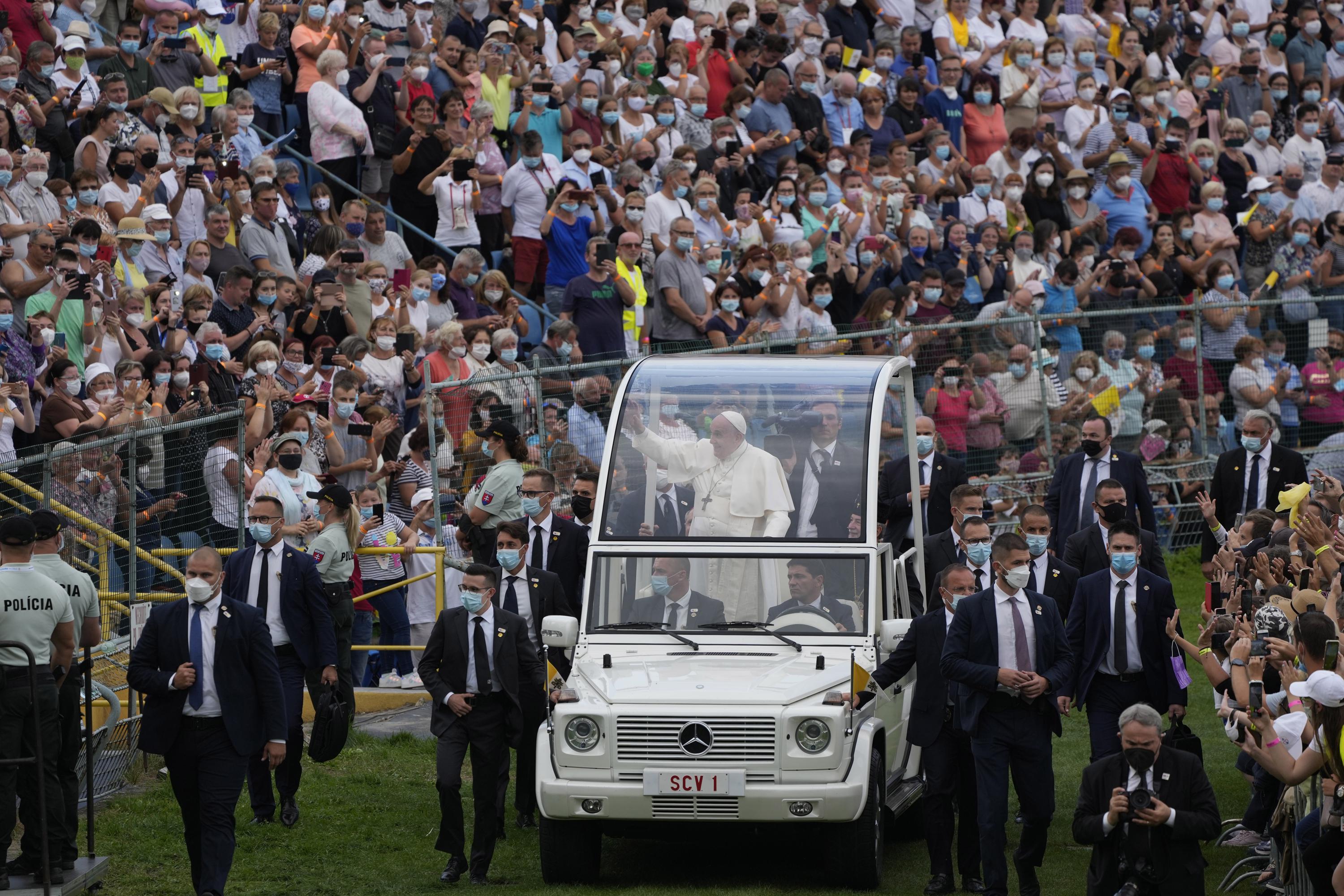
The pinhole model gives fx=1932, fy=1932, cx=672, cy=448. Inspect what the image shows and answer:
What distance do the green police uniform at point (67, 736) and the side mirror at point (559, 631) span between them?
2.68 metres

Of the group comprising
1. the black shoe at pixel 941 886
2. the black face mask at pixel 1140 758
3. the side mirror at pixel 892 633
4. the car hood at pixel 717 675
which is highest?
the side mirror at pixel 892 633


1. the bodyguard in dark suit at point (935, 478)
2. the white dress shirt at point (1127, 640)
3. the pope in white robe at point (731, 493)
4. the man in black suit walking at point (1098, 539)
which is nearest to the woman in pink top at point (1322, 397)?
the bodyguard in dark suit at point (935, 478)

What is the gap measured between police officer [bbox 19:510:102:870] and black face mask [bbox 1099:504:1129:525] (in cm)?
749

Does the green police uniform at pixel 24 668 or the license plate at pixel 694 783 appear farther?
the license plate at pixel 694 783

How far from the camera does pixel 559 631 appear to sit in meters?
11.5

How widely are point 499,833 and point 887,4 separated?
17.5 m

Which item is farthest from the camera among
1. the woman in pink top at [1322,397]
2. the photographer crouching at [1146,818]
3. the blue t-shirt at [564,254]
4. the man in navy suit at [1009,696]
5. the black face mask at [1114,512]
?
the woman in pink top at [1322,397]

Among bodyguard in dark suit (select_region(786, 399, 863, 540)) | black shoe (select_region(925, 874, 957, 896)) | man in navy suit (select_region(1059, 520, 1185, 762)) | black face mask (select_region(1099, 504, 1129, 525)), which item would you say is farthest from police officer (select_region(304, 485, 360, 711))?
black face mask (select_region(1099, 504, 1129, 525))

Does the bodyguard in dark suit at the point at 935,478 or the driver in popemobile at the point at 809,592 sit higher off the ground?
the bodyguard in dark suit at the point at 935,478

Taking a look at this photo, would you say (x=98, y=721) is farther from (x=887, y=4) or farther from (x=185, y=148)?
(x=887, y=4)

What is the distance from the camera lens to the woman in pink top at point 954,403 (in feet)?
62.2

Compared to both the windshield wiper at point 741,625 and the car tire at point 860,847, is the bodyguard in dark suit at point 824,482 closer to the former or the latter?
the windshield wiper at point 741,625

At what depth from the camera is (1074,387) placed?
792 inches

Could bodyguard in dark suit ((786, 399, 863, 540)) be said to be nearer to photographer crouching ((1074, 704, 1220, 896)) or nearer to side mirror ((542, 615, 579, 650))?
side mirror ((542, 615, 579, 650))
